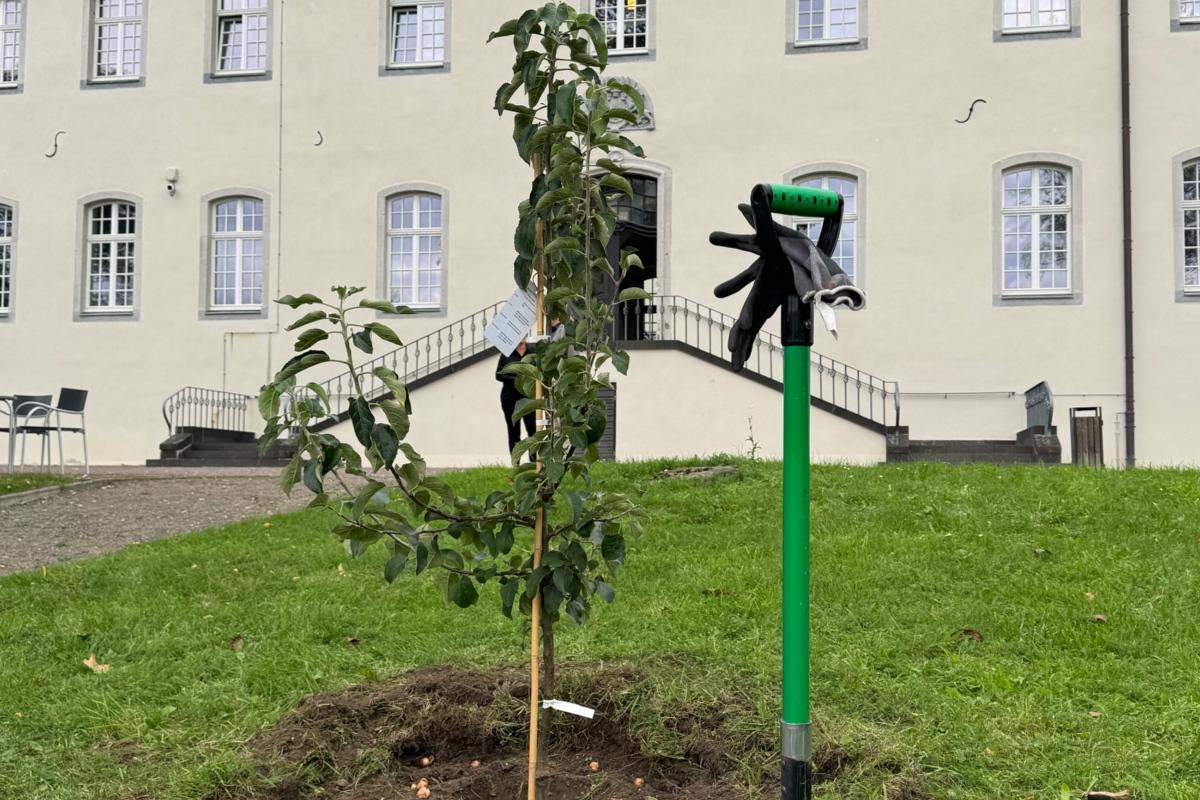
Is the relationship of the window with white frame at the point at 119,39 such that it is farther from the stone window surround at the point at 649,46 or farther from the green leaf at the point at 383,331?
the green leaf at the point at 383,331

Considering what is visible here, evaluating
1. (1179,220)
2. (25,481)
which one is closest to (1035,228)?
(1179,220)

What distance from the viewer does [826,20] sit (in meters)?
16.2

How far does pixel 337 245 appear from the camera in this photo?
1717cm

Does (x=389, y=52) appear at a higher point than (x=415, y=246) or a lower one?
higher

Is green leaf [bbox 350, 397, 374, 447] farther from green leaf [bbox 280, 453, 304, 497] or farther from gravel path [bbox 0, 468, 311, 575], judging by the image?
gravel path [bbox 0, 468, 311, 575]

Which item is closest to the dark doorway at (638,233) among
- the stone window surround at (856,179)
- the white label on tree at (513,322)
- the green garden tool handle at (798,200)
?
the stone window surround at (856,179)

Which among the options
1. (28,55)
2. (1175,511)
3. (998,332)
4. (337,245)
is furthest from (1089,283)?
(28,55)

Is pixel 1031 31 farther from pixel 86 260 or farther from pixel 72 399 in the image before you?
pixel 86 260

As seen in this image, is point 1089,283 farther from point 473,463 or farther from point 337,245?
point 337,245

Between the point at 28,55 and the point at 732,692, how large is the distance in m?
18.4

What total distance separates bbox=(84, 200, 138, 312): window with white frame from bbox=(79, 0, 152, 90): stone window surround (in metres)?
A: 1.79

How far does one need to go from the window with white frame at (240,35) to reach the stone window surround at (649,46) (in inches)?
205

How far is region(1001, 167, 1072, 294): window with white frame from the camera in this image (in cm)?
1537

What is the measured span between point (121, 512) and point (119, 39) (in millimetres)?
Answer: 11458
